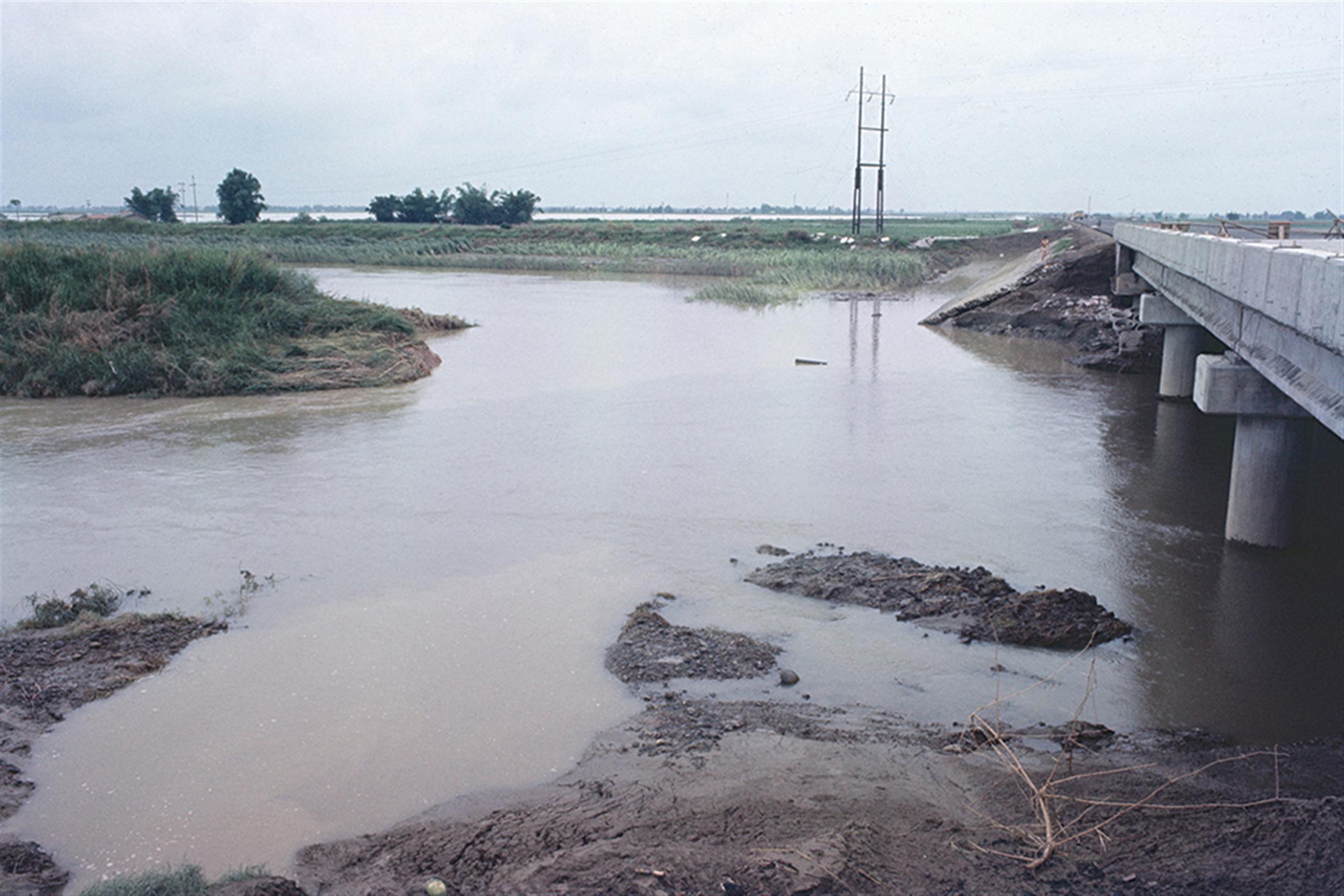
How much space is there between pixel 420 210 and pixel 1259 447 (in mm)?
86491

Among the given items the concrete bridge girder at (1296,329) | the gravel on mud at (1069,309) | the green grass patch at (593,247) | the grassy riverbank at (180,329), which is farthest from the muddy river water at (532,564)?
the green grass patch at (593,247)

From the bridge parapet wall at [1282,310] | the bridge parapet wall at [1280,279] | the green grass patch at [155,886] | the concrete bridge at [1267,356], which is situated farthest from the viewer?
the concrete bridge at [1267,356]

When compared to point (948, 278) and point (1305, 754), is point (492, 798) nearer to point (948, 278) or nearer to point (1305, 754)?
point (1305, 754)

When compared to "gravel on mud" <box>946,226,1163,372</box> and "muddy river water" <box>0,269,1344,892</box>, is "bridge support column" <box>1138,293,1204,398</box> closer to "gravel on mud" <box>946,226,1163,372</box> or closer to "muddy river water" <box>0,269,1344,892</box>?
"muddy river water" <box>0,269,1344,892</box>

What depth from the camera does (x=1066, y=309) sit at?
24.0 m

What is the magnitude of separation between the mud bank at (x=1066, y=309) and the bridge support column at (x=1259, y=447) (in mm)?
11599

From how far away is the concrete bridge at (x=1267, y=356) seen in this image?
558 cm

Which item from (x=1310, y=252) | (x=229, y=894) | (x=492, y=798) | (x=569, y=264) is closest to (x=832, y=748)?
(x=492, y=798)

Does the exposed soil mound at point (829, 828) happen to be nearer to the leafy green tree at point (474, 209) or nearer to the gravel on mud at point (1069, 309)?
the gravel on mud at point (1069, 309)

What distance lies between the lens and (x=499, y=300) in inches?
1316

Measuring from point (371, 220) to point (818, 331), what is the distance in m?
73.7

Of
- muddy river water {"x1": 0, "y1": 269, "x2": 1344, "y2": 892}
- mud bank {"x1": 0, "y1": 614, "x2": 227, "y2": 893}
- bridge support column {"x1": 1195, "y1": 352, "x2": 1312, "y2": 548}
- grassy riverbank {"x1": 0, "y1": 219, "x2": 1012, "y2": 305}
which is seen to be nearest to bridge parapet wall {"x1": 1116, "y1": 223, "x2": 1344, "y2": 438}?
bridge support column {"x1": 1195, "y1": 352, "x2": 1312, "y2": 548}

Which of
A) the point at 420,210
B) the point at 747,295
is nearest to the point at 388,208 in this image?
the point at 420,210

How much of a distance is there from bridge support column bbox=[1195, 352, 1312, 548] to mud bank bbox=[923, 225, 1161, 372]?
1160 centimetres
